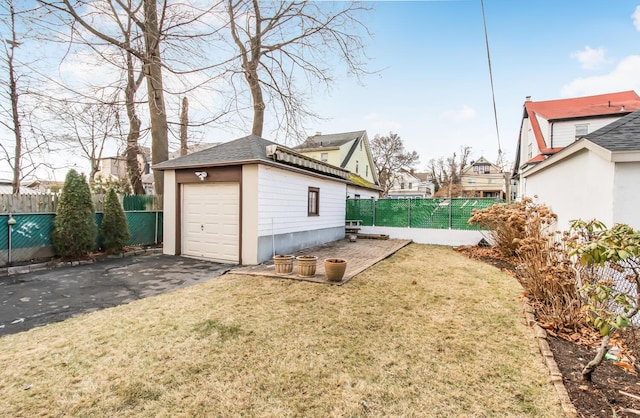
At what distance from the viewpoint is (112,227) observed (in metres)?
9.05

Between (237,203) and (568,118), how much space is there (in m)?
19.7

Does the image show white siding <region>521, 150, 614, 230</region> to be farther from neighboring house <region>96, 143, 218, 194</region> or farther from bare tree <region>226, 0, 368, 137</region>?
neighboring house <region>96, 143, 218, 194</region>

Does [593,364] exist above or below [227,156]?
below

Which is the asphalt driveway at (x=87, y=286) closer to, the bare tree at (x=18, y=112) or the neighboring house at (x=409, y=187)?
the bare tree at (x=18, y=112)

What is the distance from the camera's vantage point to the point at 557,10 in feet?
26.3

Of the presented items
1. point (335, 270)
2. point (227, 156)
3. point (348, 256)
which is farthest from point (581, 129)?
point (227, 156)

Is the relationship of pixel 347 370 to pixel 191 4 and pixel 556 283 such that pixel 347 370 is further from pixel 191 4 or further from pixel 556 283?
pixel 191 4

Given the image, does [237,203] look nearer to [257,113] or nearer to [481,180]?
[257,113]

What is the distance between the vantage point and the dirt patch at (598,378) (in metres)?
2.46

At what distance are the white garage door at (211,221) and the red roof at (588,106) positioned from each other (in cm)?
1956

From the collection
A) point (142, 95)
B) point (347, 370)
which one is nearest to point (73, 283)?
point (347, 370)

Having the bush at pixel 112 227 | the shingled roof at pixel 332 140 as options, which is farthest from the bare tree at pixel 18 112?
the shingled roof at pixel 332 140

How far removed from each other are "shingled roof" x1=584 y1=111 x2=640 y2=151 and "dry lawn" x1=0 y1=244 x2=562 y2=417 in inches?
114

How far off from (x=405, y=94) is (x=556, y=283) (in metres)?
12.2
